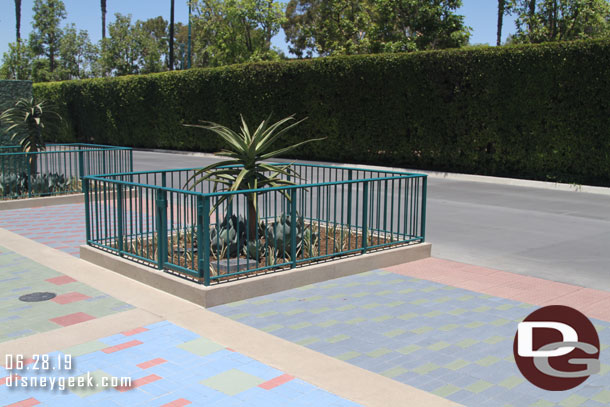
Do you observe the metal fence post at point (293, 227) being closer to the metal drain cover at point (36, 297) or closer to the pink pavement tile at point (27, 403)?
the metal drain cover at point (36, 297)

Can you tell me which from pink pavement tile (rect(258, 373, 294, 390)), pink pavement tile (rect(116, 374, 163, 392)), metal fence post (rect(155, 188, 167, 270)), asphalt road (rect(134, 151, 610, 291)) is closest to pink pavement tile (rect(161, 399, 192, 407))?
pink pavement tile (rect(116, 374, 163, 392))

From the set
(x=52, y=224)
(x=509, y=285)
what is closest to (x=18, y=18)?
(x=52, y=224)

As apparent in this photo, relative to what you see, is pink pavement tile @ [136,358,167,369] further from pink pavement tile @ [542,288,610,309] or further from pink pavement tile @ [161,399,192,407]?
pink pavement tile @ [542,288,610,309]

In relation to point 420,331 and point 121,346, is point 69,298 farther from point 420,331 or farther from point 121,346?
point 420,331

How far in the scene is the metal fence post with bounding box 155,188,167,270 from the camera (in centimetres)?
695

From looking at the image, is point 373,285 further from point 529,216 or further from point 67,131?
point 67,131

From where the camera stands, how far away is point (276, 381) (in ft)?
15.2

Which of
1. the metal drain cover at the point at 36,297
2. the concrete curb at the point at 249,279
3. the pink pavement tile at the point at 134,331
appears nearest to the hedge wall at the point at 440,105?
the concrete curb at the point at 249,279

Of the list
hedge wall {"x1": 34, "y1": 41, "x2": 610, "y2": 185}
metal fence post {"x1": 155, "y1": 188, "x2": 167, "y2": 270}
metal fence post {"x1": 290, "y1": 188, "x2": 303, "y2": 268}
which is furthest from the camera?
hedge wall {"x1": 34, "y1": 41, "x2": 610, "y2": 185}

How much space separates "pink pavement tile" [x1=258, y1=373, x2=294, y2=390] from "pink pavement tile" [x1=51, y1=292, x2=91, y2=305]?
115 inches

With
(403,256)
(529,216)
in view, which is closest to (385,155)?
(529,216)

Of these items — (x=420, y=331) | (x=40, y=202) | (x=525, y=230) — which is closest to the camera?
(x=420, y=331)

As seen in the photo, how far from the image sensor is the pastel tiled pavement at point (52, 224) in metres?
9.54

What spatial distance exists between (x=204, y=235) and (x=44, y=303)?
1.83m
